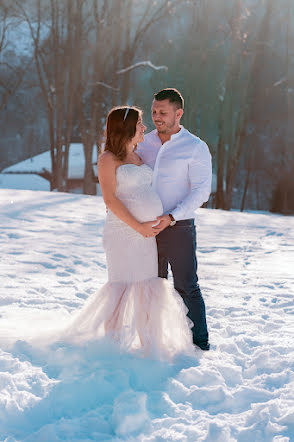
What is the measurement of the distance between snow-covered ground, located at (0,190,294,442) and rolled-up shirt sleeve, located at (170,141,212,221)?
1.10 meters

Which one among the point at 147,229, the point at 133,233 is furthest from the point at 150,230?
the point at 133,233

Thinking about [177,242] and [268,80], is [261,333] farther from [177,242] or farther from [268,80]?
[268,80]

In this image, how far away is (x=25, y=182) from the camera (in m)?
28.0

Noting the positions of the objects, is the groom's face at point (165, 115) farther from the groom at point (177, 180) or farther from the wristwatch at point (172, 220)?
the wristwatch at point (172, 220)

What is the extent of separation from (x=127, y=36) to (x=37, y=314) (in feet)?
49.7

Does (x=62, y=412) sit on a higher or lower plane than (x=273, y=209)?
higher

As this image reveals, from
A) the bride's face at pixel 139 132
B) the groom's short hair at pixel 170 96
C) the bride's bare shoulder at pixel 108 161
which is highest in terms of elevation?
the groom's short hair at pixel 170 96

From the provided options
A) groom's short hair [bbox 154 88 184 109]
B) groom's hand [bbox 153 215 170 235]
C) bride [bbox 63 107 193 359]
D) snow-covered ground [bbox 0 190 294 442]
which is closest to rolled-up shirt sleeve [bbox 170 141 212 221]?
groom's hand [bbox 153 215 170 235]

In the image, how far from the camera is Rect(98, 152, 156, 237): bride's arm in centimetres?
330

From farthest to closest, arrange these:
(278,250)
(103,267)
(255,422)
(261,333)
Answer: (278,250) → (103,267) → (261,333) → (255,422)

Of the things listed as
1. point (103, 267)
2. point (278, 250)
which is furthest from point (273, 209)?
point (103, 267)

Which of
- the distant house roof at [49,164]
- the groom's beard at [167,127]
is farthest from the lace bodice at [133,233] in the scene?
the distant house roof at [49,164]

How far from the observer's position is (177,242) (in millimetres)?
3582

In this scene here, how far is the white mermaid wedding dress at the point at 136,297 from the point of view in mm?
3434
